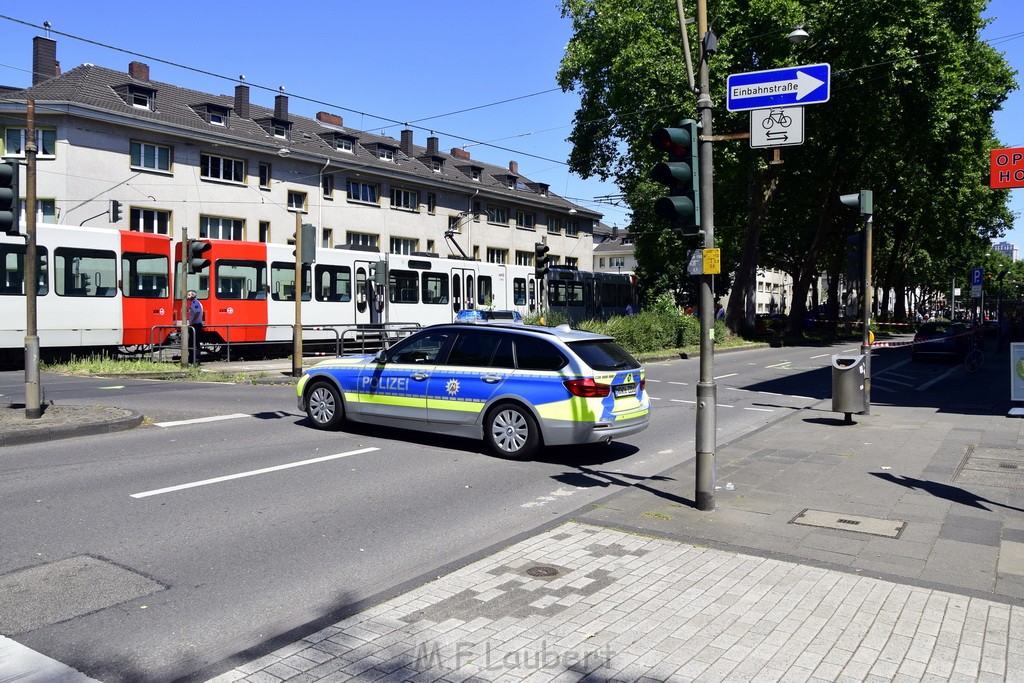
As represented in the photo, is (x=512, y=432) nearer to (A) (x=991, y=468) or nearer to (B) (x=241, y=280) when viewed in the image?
(A) (x=991, y=468)

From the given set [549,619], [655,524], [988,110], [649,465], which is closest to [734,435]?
[649,465]

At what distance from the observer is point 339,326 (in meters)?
26.9

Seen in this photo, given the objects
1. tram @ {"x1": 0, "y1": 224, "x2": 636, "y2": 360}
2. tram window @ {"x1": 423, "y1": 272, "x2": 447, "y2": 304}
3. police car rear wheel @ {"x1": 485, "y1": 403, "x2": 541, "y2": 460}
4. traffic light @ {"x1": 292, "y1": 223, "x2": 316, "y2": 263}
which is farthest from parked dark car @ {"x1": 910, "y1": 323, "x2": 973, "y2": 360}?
police car rear wheel @ {"x1": 485, "y1": 403, "x2": 541, "y2": 460}

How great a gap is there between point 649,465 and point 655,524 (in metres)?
2.87

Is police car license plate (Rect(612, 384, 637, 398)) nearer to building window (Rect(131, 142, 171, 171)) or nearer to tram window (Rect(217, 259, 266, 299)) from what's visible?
tram window (Rect(217, 259, 266, 299))

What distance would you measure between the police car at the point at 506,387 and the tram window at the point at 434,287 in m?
19.9

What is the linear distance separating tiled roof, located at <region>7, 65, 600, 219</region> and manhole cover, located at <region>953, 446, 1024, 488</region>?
1156 inches

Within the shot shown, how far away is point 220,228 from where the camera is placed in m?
37.9

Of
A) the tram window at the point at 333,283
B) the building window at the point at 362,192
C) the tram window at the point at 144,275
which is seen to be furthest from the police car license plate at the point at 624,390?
the building window at the point at 362,192

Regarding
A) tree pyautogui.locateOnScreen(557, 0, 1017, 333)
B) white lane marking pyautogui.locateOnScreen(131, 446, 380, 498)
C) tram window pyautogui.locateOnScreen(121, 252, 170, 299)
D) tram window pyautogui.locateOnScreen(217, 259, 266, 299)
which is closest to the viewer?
white lane marking pyautogui.locateOnScreen(131, 446, 380, 498)

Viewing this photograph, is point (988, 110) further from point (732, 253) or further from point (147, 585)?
point (147, 585)

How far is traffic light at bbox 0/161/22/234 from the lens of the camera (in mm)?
10211

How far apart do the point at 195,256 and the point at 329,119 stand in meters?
32.6

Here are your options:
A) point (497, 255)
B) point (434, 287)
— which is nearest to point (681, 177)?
point (434, 287)
